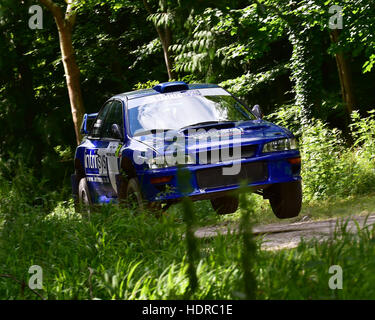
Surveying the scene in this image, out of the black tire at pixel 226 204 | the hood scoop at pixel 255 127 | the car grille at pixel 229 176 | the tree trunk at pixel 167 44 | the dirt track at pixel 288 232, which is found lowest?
the black tire at pixel 226 204

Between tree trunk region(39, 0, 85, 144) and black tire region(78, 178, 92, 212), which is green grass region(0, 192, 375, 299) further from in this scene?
tree trunk region(39, 0, 85, 144)

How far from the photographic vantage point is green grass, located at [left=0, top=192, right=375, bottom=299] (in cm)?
476

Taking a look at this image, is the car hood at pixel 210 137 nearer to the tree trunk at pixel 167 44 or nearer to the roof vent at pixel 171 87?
the roof vent at pixel 171 87

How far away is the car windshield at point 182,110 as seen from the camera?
9117 mm

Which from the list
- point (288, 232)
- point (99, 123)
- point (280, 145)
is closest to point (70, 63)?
point (99, 123)

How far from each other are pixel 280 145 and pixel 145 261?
10.5 ft

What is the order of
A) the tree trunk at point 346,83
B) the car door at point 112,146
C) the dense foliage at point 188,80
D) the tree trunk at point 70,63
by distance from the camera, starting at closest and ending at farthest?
the dense foliage at point 188,80, the car door at point 112,146, the tree trunk at point 346,83, the tree trunk at point 70,63

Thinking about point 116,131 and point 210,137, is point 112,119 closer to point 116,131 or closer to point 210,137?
point 116,131

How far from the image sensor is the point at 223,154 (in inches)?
328

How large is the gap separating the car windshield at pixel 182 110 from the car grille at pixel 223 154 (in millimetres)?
825

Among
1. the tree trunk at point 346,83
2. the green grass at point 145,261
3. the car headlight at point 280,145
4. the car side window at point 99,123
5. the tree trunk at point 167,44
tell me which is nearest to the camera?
the green grass at point 145,261

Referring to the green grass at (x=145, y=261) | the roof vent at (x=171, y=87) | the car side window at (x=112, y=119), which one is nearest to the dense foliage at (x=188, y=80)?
the green grass at (x=145, y=261)

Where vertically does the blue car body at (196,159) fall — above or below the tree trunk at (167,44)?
below

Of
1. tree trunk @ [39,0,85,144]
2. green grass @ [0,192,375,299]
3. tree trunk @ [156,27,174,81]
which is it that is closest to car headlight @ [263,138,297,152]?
green grass @ [0,192,375,299]
